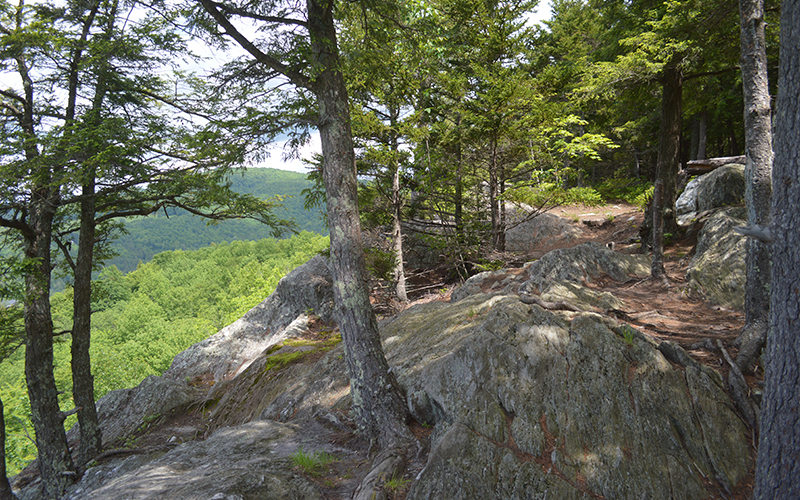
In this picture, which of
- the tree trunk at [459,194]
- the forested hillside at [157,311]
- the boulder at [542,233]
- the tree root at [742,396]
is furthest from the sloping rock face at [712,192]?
the forested hillside at [157,311]

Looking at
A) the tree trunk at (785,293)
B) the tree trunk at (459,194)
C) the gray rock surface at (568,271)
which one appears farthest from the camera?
the tree trunk at (459,194)

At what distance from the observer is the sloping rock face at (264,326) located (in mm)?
12375

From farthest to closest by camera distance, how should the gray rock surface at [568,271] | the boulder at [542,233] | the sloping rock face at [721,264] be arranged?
1. the boulder at [542,233]
2. the gray rock surface at [568,271]
3. the sloping rock face at [721,264]

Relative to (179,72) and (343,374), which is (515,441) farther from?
(179,72)

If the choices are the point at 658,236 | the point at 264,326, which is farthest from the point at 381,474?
the point at 264,326

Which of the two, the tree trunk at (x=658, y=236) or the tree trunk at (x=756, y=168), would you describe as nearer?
the tree trunk at (x=756, y=168)

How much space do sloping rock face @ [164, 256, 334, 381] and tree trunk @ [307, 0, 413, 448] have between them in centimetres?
766

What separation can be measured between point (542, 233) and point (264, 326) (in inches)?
457

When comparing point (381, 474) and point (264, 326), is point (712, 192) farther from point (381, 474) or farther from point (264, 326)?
point (264, 326)

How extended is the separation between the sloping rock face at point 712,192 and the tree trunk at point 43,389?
599 inches

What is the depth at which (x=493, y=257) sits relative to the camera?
1081 centimetres

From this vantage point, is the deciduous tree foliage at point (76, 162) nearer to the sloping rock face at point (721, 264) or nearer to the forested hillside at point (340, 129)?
the forested hillside at point (340, 129)

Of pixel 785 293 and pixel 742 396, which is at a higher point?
pixel 785 293

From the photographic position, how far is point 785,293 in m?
2.48
